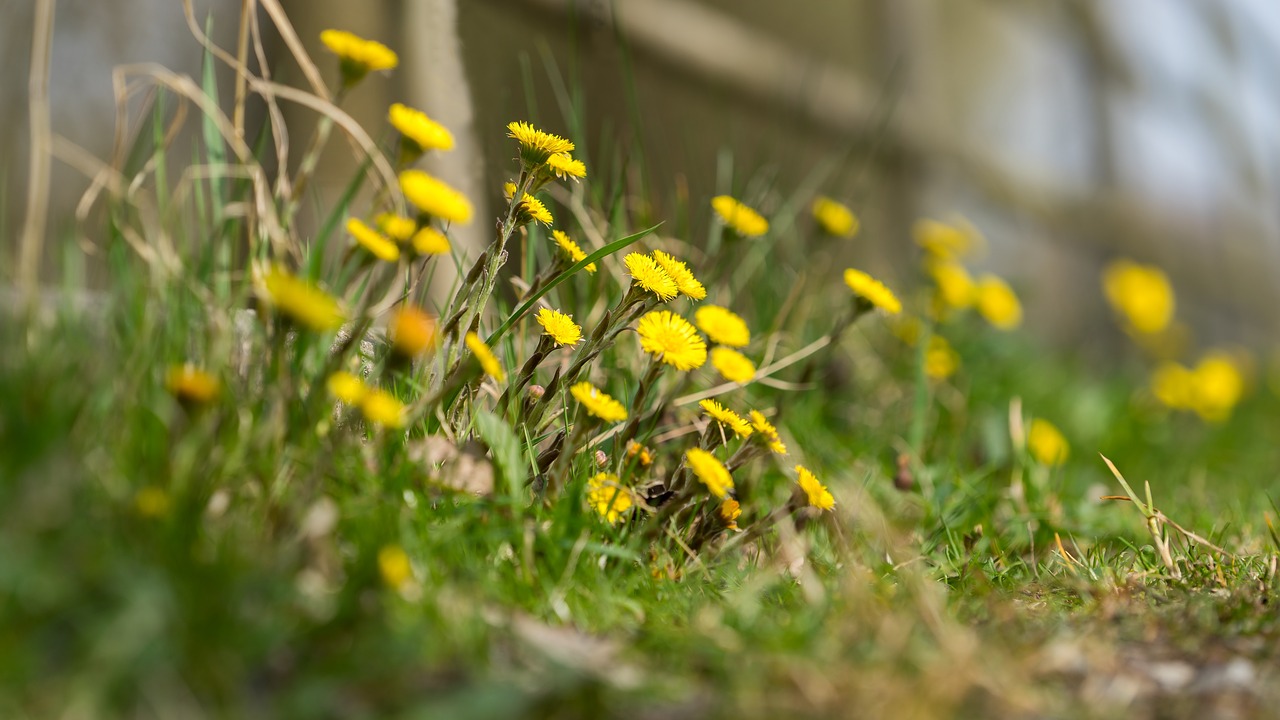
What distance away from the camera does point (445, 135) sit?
121cm

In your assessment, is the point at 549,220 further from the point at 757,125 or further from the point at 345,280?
the point at 757,125

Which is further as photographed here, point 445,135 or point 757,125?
point 757,125

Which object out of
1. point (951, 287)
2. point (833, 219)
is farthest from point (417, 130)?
point (951, 287)

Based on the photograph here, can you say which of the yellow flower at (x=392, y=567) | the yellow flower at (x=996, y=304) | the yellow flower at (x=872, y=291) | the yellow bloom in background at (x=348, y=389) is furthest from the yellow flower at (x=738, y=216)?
the yellow flower at (x=996, y=304)

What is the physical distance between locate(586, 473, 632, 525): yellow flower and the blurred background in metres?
0.70

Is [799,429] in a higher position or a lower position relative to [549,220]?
lower

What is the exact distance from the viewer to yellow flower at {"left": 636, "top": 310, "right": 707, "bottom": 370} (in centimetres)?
126

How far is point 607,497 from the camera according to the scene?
128 centimetres

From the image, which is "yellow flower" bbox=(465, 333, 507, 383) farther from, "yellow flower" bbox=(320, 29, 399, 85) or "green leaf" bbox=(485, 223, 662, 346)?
"yellow flower" bbox=(320, 29, 399, 85)

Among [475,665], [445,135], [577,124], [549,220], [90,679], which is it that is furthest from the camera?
[577,124]

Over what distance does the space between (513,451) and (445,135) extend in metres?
0.37

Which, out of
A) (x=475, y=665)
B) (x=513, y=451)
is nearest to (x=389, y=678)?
(x=475, y=665)

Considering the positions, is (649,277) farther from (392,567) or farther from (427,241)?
(392,567)

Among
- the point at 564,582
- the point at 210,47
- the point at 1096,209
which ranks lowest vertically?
the point at 1096,209
